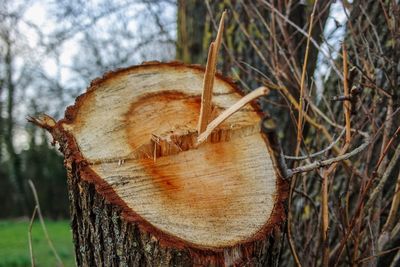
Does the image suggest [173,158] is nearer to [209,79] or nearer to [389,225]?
[209,79]

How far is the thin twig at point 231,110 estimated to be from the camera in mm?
1201

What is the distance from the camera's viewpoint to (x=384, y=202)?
2.42 m

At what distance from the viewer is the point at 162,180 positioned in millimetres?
1646

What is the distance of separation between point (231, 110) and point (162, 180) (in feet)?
1.25

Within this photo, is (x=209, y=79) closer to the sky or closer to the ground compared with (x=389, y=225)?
closer to the sky

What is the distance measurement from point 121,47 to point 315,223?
4.34m

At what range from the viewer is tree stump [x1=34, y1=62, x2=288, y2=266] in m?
1.53

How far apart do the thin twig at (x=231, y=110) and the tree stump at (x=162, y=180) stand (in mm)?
103

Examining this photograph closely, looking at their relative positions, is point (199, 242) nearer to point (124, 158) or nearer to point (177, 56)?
point (124, 158)

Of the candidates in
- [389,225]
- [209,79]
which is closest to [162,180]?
[209,79]

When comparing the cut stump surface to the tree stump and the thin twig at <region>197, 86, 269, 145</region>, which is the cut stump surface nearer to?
the tree stump

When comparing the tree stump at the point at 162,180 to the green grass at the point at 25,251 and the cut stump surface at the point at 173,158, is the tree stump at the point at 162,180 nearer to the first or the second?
the cut stump surface at the point at 173,158

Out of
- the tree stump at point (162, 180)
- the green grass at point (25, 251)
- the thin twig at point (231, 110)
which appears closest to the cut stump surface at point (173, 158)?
the tree stump at point (162, 180)

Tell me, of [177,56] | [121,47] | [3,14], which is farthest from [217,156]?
[3,14]
